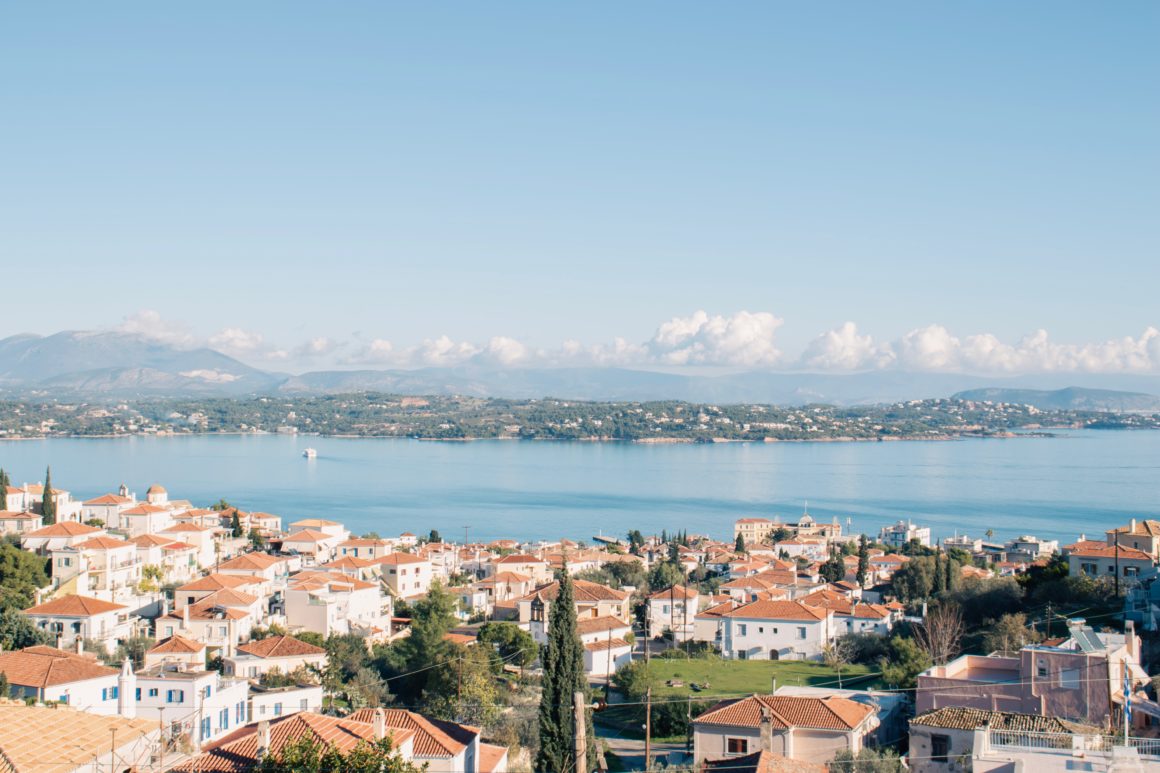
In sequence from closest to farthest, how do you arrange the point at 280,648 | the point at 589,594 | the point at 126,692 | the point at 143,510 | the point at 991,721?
the point at 991,721 < the point at 126,692 < the point at 280,648 < the point at 589,594 < the point at 143,510

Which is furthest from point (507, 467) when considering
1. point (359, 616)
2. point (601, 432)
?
point (359, 616)

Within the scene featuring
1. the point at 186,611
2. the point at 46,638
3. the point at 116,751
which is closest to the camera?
the point at 116,751

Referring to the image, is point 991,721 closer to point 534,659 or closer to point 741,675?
point 741,675

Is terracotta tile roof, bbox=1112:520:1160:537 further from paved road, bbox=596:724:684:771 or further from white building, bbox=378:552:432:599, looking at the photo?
white building, bbox=378:552:432:599

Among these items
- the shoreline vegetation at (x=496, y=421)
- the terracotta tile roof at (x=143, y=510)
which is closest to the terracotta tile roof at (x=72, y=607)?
the terracotta tile roof at (x=143, y=510)

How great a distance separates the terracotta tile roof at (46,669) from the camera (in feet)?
37.1

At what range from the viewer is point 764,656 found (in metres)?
19.0

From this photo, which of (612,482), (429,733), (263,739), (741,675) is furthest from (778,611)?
(612,482)

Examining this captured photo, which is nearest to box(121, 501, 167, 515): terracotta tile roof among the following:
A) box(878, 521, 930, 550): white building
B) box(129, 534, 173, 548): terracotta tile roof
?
box(129, 534, 173, 548): terracotta tile roof

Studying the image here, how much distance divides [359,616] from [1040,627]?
11080 mm

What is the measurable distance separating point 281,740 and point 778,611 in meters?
12.6

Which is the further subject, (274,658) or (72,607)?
(72,607)

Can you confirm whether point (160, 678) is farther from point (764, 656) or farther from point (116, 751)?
point (764, 656)

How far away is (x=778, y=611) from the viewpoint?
19234 millimetres
